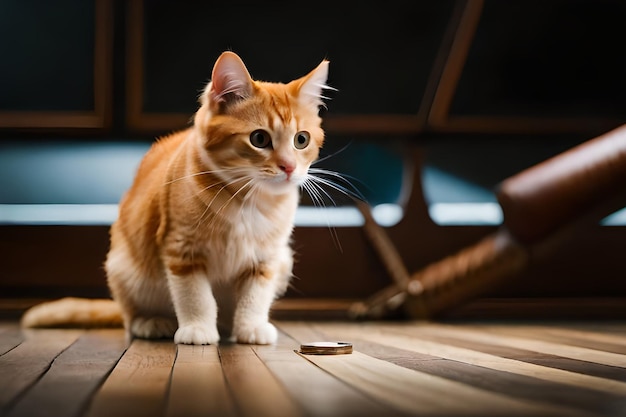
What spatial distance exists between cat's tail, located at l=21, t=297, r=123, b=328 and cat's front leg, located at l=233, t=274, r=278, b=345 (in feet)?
1.68

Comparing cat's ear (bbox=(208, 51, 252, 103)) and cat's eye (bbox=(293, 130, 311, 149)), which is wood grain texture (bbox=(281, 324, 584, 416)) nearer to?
cat's eye (bbox=(293, 130, 311, 149))

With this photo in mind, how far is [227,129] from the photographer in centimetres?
173

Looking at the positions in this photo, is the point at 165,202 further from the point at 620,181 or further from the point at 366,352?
the point at 620,181

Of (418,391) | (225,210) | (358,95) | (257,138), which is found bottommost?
(418,391)

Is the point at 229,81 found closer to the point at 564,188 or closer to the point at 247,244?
the point at 247,244

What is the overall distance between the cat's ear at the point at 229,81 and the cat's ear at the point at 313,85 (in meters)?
0.12

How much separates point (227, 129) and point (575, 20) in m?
1.62

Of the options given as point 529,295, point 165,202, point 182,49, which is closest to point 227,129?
point 165,202

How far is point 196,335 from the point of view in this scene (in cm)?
173

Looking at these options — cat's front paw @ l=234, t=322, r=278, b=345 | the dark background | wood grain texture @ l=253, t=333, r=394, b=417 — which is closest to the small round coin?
wood grain texture @ l=253, t=333, r=394, b=417

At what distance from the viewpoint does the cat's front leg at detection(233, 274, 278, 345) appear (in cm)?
179

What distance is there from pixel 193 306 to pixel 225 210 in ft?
0.73

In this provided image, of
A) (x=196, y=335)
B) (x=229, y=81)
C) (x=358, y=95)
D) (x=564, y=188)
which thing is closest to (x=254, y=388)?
(x=196, y=335)

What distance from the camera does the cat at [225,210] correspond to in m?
1.73
